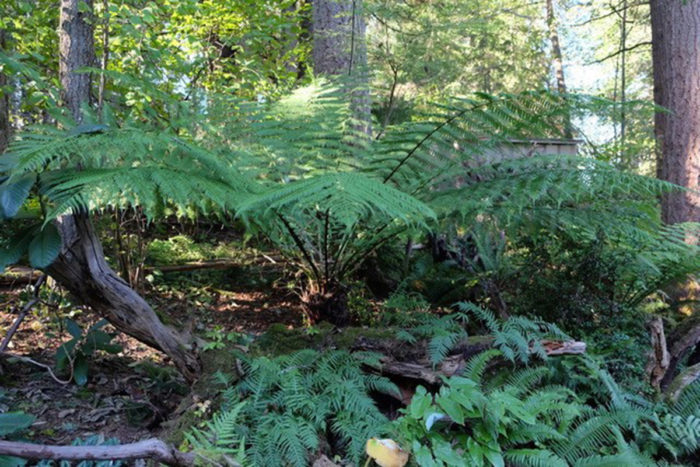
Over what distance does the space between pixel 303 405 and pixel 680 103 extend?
346 cm

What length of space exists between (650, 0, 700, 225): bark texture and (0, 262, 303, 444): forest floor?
2862 mm

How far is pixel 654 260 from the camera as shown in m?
2.42

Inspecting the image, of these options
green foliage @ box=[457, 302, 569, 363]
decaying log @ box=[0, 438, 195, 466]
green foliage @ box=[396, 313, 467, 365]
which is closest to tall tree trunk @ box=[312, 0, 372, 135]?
green foliage @ box=[396, 313, 467, 365]

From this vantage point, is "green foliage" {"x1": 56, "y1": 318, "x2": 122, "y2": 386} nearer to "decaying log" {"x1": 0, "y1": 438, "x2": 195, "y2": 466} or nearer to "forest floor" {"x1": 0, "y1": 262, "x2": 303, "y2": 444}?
"forest floor" {"x1": 0, "y1": 262, "x2": 303, "y2": 444}

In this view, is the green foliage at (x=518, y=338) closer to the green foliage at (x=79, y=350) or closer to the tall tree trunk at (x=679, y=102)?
the green foliage at (x=79, y=350)

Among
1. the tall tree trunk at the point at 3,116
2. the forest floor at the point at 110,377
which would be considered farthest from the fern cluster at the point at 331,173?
the tall tree trunk at the point at 3,116

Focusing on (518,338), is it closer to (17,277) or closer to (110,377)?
(110,377)

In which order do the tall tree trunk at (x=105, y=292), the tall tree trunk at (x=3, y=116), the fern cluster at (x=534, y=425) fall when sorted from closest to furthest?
1. the fern cluster at (x=534, y=425)
2. the tall tree trunk at (x=105, y=292)
3. the tall tree trunk at (x=3, y=116)

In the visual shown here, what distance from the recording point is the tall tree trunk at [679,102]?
3229 millimetres

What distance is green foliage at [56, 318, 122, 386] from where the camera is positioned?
1.93 m

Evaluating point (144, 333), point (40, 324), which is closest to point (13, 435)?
point (144, 333)

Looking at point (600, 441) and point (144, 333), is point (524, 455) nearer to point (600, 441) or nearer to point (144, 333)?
point (600, 441)

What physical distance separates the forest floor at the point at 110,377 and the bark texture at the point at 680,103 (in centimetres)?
286

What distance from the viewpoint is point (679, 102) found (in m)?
3.30
